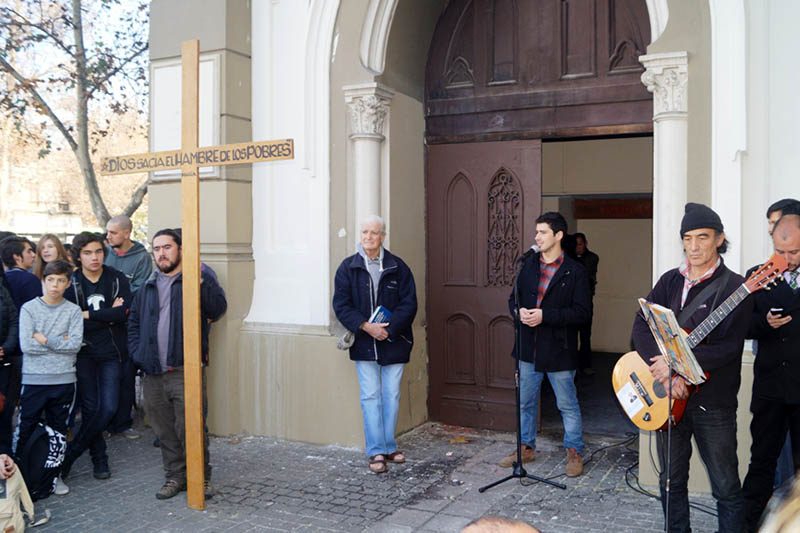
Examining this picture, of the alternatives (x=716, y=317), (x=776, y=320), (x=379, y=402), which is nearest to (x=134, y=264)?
(x=379, y=402)

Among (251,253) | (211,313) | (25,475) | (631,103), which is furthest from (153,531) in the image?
(631,103)

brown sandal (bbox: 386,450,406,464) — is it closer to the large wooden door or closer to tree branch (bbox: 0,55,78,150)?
the large wooden door

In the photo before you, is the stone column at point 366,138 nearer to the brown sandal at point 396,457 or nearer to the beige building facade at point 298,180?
the beige building facade at point 298,180

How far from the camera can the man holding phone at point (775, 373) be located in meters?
4.21

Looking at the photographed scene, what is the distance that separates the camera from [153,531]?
489cm

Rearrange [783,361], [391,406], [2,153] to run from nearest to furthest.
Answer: [783,361]
[391,406]
[2,153]

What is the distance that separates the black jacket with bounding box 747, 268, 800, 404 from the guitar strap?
0.32 meters

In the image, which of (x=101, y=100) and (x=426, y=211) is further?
(x=101, y=100)

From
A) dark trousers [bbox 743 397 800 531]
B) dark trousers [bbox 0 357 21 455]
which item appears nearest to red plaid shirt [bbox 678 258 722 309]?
dark trousers [bbox 743 397 800 531]

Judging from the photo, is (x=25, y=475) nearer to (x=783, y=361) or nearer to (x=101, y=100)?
(x=783, y=361)

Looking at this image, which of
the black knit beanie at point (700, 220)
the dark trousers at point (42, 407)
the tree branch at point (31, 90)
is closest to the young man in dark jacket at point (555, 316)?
the black knit beanie at point (700, 220)

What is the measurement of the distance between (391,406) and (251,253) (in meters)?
2.11

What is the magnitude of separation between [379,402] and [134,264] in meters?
2.67

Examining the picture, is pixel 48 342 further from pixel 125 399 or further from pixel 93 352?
pixel 125 399
